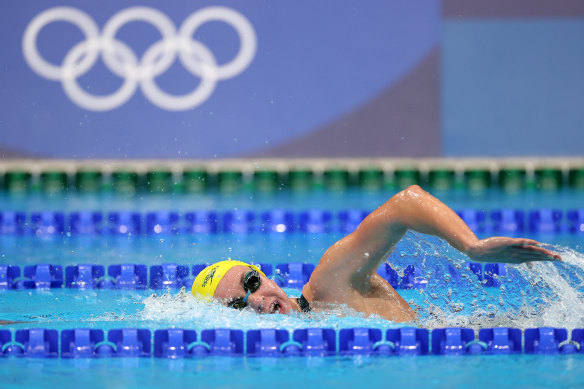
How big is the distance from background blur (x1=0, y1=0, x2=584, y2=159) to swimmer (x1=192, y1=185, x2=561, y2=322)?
5099mm

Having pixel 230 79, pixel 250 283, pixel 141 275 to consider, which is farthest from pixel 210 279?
pixel 230 79

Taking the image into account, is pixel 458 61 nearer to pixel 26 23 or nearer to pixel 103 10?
pixel 103 10

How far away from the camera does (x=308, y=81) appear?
325 inches

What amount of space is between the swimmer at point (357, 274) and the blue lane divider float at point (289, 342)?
11 cm

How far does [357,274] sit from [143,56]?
572 centimetres

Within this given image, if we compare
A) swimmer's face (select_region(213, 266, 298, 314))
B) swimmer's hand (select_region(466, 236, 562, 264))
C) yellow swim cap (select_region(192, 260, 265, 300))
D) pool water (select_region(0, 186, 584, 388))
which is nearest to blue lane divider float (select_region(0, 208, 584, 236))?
pool water (select_region(0, 186, 584, 388))

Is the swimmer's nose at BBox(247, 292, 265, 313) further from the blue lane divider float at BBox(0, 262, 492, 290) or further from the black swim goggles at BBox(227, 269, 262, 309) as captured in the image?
the blue lane divider float at BBox(0, 262, 492, 290)

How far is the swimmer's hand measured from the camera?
2301mm

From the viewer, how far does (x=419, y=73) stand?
8.25m

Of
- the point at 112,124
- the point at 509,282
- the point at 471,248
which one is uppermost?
the point at 112,124

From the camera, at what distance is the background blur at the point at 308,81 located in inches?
320

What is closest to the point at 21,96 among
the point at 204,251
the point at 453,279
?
the point at 204,251

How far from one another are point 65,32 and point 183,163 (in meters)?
1.72

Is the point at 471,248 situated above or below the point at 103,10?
below
